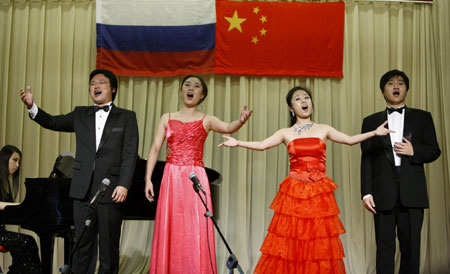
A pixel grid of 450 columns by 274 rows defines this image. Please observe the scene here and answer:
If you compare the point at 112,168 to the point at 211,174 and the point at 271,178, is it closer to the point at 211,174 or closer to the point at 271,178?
the point at 211,174

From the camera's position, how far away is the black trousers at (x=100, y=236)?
3244mm

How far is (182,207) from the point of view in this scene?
368 cm

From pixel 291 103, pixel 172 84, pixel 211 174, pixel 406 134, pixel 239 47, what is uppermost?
pixel 239 47

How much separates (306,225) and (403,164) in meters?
0.89

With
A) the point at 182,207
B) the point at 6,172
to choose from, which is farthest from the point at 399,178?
the point at 6,172

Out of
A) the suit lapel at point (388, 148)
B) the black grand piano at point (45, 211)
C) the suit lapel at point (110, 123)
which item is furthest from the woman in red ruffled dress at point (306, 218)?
the black grand piano at point (45, 211)


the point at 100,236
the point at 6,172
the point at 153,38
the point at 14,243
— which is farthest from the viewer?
the point at 153,38

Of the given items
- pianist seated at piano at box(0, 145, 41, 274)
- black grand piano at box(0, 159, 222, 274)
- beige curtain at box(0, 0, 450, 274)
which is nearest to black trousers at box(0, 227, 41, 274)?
pianist seated at piano at box(0, 145, 41, 274)

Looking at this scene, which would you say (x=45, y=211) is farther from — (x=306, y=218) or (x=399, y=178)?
(x=399, y=178)

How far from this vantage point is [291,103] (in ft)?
12.5

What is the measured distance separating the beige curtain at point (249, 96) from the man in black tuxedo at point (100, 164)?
2.10m

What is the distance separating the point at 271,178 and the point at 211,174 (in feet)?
5.96

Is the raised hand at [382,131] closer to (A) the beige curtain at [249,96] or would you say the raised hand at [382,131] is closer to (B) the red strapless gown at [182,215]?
(B) the red strapless gown at [182,215]

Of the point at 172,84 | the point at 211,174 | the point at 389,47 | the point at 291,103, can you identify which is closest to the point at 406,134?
the point at 291,103
